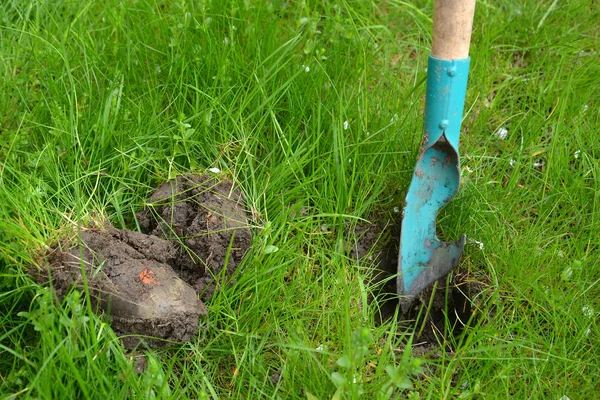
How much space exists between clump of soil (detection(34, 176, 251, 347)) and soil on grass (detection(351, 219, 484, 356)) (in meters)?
0.45

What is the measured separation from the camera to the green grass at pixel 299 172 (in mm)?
1895

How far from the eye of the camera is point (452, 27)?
199 centimetres

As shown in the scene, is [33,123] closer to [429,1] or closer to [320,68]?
[320,68]

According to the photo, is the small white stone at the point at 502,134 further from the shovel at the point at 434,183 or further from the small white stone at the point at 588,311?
the small white stone at the point at 588,311

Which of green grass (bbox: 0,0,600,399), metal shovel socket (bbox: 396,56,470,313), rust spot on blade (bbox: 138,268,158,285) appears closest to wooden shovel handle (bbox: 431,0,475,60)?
metal shovel socket (bbox: 396,56,470,313)

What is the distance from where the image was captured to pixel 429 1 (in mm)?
2986

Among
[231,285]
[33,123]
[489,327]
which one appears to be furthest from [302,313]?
[33,123]

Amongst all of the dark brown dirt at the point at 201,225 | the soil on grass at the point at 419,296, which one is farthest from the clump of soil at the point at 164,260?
the soil on grass at the point at 419,296

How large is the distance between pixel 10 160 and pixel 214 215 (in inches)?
26.5

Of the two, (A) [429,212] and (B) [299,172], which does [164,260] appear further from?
(A) [429,212]

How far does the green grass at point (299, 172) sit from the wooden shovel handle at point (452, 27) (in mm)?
445

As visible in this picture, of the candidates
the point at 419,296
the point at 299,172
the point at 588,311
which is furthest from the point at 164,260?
the point at 588,311

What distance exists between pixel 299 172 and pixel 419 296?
569mm

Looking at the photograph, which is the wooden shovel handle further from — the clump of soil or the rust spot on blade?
the rust spot on blade
